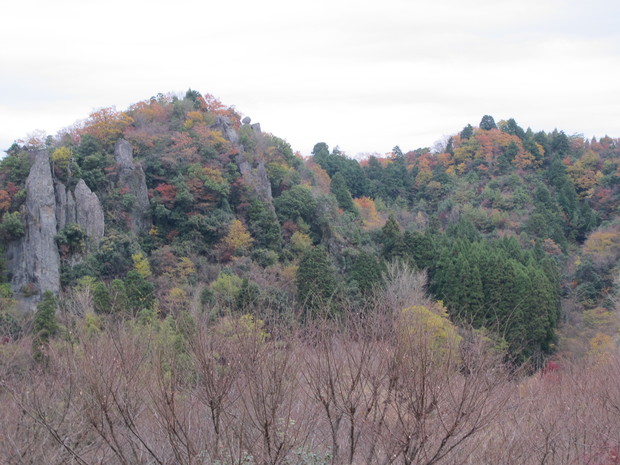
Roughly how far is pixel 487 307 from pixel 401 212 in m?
17.5

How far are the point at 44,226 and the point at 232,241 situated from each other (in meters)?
7.29

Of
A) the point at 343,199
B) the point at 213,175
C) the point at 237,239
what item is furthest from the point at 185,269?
the point at 343,199

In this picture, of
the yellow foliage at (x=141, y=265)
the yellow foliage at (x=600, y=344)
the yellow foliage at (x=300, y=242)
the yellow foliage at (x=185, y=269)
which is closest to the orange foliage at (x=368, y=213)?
the yellow foliage at (x=300, y=242)

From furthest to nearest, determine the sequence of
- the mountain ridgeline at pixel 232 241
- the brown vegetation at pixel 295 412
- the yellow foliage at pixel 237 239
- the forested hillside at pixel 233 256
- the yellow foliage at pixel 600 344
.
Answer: the yellow foliage at pixel 237 239 < the mountain ridgeline at pixel 232 241 < the yellow foliage at pixel 600 344 < the forested hillside at pixel 233 256 < the brown vegetation at pixel 295 412

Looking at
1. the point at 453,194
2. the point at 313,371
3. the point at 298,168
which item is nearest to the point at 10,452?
the point at 313,371

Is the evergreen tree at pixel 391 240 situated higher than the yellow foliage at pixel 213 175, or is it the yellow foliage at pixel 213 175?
the yellow foliage at pixel 213 175

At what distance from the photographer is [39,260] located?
21.3 metres

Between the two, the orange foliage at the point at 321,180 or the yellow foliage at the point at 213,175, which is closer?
the yellow foliage at the point at 213,175

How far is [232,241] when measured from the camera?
24.3 m

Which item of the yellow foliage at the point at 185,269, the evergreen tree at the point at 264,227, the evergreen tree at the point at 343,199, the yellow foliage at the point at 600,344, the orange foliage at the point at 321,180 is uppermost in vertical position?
the orange foliage at the point at 321,180

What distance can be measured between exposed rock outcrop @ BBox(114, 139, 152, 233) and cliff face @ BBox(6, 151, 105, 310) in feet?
5.41

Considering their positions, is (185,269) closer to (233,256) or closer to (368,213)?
(233,256)

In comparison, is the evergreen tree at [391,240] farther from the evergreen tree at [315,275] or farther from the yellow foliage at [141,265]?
the yellow foliage at [141,265]

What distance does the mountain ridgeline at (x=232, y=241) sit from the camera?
68.2 ft
